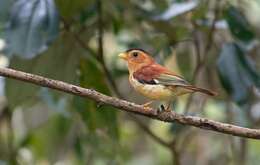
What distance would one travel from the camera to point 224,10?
3311 mm

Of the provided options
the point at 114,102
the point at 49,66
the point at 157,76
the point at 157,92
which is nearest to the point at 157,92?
the point at 157,92

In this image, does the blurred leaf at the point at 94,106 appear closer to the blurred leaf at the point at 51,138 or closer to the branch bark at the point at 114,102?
the blurred leaf at the point at 51,138

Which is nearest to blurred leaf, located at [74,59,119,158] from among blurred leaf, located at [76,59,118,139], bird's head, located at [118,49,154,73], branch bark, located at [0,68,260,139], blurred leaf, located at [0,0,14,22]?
blurred leaf, located at [76,59,118,139]

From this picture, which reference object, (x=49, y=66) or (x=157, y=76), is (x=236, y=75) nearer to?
(x=157, y=76)

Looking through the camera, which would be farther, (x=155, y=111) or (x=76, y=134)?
(x=76, y=134)

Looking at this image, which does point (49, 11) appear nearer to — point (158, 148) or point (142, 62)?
point (142, 62)

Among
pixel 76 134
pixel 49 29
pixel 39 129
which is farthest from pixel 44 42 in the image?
pixel 39 129

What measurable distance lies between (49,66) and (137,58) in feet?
1.36

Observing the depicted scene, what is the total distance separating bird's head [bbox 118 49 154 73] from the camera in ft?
10.3

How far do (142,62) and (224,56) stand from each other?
1.29 ft

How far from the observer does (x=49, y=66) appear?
3.21m

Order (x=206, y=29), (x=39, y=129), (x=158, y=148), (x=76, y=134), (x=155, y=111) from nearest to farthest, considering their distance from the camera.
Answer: (x=155, y=111), (x=206, y=29), (x=76, y=134), (x=39, y=129), (x=158, y=148)

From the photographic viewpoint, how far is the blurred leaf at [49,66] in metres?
3.05

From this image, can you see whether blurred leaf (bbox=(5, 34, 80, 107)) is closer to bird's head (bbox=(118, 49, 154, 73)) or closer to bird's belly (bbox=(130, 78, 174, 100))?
bird's head (bbox=(118, 49, 154, 73))
